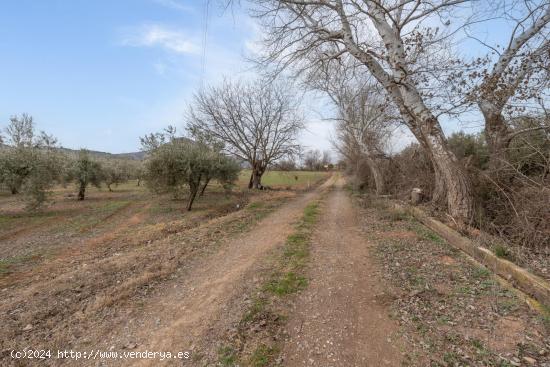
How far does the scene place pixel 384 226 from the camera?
7.09m

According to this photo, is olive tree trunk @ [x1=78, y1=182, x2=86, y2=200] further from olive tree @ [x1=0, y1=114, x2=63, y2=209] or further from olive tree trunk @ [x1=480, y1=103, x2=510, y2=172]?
olive tree trunk @ [x1=480, y1=103, x2=510, y2=172]

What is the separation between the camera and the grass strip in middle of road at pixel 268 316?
238 centimetres

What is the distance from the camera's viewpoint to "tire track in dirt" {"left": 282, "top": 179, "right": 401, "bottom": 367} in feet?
7.69

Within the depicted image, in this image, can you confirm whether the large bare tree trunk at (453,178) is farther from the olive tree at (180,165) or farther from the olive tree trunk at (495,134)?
the olive tree at (180,165)

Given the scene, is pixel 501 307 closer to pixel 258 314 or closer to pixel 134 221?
pixel 258 314

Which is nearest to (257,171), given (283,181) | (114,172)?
(283,181)

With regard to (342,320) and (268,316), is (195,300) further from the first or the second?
(342,320)

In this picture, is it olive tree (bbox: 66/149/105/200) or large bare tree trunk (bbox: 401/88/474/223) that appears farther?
olive tree (bbox: 66/149/105/200)

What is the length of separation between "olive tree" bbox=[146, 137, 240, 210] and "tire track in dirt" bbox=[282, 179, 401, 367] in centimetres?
776

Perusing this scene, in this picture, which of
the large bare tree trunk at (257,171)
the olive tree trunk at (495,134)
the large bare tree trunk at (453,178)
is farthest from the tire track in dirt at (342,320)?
the large bare tree trunk at (257,171)

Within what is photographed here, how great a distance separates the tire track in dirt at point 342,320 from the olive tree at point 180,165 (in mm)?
7756

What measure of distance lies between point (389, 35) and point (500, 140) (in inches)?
156

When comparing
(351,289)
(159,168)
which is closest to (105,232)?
(159,168)

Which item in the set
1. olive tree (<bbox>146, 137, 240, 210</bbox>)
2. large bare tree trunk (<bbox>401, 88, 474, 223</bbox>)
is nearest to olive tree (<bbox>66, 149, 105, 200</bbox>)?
olive tree (<bbox>146, 137, 240, 210</bbox>)
